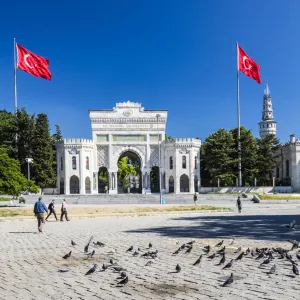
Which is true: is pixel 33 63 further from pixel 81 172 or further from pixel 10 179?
pixel 10 179

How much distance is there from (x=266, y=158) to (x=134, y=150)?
18891 millimetres

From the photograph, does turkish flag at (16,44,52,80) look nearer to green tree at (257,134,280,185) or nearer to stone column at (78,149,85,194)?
stone column at (78,149,85,194)

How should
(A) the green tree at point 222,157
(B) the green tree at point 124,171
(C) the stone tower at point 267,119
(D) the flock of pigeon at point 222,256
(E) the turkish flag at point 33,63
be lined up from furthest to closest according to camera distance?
(C) the stone tower at point 267,119, (B) the green tree at point 124,171, (A) the green tree at point 222,157, (E) the turkish flag at point 33,63, (D) the flock of pigeon at point 222,256

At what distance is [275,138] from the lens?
56.9 meters

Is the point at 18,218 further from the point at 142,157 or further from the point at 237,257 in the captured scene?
the point at 142,157

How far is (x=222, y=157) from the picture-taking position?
54000 millimetres

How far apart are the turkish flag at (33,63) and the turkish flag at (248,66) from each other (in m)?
24.0

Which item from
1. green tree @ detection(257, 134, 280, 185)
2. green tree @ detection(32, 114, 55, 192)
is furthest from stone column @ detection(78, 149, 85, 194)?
green tree @ detection(257, 134, 280, 185)

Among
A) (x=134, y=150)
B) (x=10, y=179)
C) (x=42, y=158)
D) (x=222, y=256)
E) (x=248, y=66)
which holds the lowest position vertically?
(x=222, y=256)

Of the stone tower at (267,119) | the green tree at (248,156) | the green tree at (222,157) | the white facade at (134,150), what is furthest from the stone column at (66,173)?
the stone tower at (267,119)

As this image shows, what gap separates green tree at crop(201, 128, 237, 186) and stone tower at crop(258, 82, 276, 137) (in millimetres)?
65426

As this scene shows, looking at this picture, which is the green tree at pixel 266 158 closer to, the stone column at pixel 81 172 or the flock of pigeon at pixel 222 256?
the stone column at pixel 81 172

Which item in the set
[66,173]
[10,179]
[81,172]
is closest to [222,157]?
[81,172]

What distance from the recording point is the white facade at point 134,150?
58.1 meters
